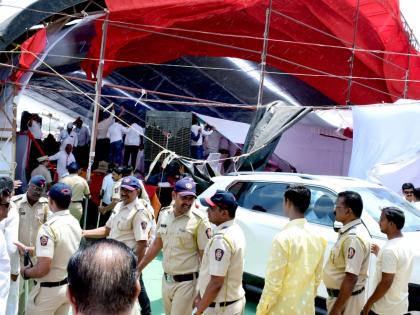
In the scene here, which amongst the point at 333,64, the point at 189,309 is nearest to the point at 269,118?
the point at 333,64

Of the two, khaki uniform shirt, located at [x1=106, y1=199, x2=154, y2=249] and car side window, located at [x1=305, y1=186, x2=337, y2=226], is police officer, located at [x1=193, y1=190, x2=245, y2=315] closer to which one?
khaki uniform shirt, located at [x1=106, y1=199, x2=154, y2=249]

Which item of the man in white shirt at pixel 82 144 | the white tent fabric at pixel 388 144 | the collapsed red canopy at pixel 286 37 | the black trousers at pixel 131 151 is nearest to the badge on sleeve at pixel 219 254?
the white tent fabric at pixel 388 144

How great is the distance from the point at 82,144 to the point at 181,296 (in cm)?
931

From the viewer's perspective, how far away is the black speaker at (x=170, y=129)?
1068 cm

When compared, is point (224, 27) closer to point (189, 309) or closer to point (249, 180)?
point (249, 180)

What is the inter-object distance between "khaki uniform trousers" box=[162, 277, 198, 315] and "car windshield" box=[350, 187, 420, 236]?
208cm

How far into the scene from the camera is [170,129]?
35.1ft

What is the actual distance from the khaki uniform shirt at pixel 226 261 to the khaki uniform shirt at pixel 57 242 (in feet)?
3.58

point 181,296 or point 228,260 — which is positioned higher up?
point 228,260

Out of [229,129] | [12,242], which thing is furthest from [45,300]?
[229,129]

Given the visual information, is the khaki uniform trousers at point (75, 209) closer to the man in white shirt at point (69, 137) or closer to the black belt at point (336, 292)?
the man in white shirt at point (69, 137)

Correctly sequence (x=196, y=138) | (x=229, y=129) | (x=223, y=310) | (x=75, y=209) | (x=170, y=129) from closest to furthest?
(x=223, y=310), (x=75, y=209), (x=170, y=129), (x=196, y=138), (x=229, y=129)

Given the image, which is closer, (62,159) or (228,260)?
(228,260)

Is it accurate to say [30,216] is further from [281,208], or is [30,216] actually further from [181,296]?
[281,208]
